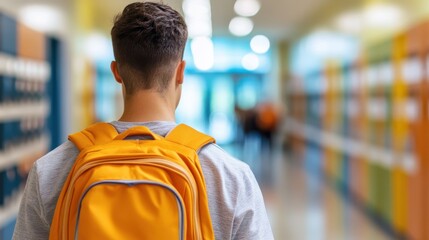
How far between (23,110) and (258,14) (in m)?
9.20

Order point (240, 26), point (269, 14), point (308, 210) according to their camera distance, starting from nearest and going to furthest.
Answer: point (308, 210) < point (269, 14) < point (240, 26)

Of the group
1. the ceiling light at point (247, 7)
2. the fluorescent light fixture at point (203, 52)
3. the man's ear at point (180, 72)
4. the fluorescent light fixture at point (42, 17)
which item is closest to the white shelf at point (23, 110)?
the fluorescent light fixture at point (42, 17)

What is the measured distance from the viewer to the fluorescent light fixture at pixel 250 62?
71.9 feet

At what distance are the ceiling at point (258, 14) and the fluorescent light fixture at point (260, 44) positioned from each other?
44cm

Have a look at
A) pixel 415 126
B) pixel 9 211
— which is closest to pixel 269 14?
pixel 415 126

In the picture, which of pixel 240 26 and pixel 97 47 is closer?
pixel 97 47

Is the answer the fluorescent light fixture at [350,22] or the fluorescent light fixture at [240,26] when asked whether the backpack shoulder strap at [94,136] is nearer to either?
the fluorescent light fixture at [350,22]

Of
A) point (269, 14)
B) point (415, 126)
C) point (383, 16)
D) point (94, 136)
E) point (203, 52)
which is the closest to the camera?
point (94, 136)

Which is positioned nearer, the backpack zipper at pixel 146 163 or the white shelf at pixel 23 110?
the backpack zipper at pixel 146 163

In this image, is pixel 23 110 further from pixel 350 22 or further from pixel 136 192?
pixel 350 22

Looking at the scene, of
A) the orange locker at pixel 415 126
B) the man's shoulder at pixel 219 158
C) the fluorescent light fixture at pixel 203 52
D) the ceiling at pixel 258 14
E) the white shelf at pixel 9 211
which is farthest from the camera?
the fluorescent light fixture at pixel 203 52

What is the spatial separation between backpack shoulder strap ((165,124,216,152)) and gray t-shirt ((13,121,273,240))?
25mm

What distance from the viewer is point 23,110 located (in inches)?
225

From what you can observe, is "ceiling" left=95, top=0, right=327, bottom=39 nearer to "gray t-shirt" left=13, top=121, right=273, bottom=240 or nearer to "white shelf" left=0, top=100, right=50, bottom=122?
"white shelf" left=0, top=100, right=50, bottom=122
